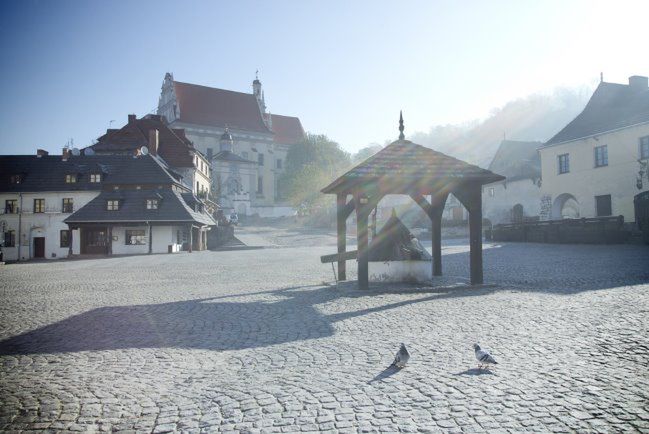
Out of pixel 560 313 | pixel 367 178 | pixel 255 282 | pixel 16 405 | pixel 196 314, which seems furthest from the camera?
pixel 255 282

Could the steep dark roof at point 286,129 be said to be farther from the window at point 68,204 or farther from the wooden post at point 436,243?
the wooden post at point 436,243

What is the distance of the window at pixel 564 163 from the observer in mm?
34325

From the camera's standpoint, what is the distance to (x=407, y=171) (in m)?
11.4

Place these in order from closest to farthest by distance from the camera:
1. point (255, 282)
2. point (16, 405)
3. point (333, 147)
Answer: point (16, 405), point (255, 282), point (333, 147)

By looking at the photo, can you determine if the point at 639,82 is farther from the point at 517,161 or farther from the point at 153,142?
the point at 153,142

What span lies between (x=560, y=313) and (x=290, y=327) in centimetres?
496

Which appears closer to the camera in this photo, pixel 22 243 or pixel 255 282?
pixel 255 282

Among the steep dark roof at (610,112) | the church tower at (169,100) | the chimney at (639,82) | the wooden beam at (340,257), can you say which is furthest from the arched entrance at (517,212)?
the church tower at (169,100)

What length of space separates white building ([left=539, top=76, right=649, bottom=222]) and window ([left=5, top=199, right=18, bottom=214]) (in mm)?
48870

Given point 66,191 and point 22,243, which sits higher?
point 66,191

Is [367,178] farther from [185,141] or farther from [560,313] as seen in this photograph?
[185,141]

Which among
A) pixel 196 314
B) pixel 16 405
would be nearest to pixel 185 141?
pixel 196 314

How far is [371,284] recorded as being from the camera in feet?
40.7

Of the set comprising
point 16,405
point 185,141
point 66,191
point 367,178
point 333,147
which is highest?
point 333,147
